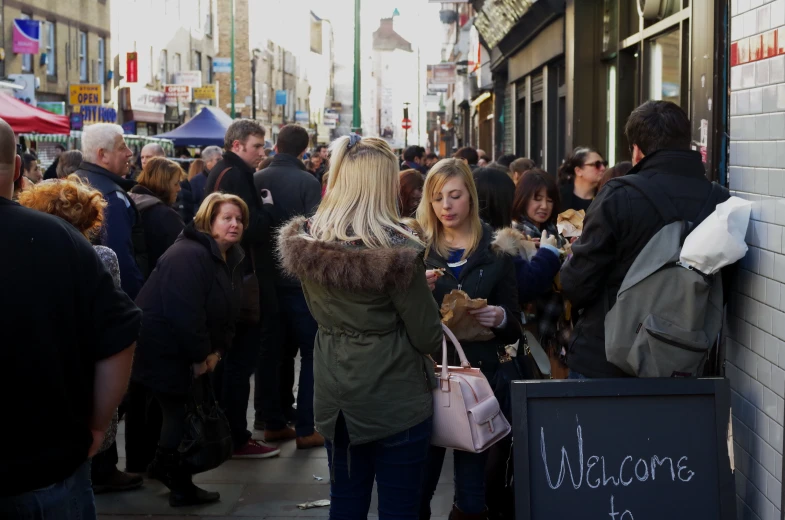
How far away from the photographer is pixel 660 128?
4184mm

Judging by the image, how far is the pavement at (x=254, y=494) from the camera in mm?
5719

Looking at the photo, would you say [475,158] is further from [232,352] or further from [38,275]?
[38,275]

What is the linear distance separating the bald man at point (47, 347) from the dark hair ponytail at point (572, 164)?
5.40 meters

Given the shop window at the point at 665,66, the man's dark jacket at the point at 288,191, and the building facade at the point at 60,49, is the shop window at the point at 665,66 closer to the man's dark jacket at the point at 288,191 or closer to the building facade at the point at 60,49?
the man's dark jacket at the point at 288,191

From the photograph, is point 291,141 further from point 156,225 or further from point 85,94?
point 85,94

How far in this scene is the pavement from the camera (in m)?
5.72

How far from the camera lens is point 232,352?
688cm

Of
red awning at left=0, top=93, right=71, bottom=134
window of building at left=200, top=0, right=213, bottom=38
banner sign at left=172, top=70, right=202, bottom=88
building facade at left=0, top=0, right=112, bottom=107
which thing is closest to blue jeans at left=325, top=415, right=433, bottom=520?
red awning at left=0, top=93, right=71, bottom=134

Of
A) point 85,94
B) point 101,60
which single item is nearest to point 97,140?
point 85,94

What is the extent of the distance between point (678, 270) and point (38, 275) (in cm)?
228

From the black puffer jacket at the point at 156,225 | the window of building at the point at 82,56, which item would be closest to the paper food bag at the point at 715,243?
the black puffer jacket at the point at 156,225

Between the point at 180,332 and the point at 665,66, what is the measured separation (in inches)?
212

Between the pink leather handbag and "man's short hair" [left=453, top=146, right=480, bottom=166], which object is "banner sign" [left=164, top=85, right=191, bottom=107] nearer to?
"man's short hair" [left=453, top=146, right=480, bottom=166]

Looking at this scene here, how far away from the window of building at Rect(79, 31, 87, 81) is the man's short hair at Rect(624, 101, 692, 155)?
99.0 feet
